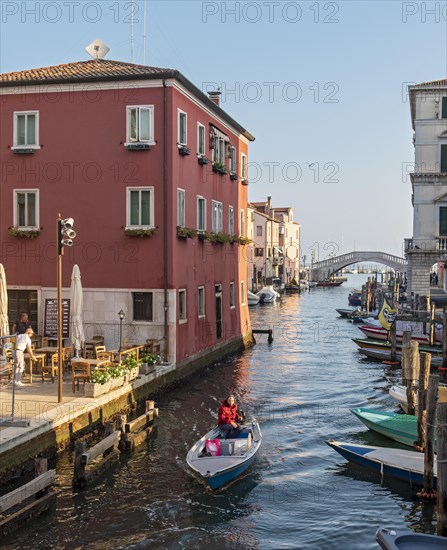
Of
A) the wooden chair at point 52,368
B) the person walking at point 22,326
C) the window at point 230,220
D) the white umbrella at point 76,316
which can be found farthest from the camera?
the window at point 230,220

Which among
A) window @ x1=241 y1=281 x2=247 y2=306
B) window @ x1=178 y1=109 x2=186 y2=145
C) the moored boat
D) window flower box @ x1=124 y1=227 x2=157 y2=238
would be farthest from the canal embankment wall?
window @ x1=241 y1=281 x2=247 y2=306

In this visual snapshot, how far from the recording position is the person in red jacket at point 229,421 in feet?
46.4

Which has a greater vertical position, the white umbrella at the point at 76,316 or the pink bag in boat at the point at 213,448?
the white umbrella at the point at 76,316

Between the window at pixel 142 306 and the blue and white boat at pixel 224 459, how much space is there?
293 inches

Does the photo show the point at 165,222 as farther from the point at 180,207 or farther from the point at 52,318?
the point at 52,318

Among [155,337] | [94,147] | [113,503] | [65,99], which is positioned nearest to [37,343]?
[155,337]

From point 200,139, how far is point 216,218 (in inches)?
145

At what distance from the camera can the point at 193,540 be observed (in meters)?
10.6

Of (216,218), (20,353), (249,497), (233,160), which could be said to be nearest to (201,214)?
(216,218)

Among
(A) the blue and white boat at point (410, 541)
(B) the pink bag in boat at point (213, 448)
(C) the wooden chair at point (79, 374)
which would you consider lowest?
(A) the blue and white boat at point (410, 541)

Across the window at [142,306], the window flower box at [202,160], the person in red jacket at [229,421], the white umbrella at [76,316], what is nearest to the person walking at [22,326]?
the white umbrella at [76,316]

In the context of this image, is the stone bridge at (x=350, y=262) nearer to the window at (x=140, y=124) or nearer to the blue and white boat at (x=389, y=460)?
the window at (x=140, y=124)

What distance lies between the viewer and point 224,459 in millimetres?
12633

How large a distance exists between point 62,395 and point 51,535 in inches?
225
